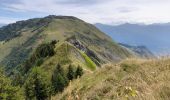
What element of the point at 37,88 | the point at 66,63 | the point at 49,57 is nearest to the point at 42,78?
the point at 37,88

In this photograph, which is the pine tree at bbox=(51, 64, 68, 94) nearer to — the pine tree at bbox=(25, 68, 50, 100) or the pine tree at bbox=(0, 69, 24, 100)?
the pine tree at bbox=(25, 68, 50, 100)

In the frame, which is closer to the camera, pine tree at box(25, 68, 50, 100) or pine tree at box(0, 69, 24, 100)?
pine tree at box(0, 69, 24, 100)

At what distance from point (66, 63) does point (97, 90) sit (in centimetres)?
11838

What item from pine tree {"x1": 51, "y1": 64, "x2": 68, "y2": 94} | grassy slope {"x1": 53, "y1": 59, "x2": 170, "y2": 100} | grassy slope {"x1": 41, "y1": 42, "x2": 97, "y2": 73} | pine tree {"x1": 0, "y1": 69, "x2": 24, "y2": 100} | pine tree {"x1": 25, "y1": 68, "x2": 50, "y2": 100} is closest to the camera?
grassy slope {"x1": 53, "y1": 59, "x2": 170, "y2": 100}

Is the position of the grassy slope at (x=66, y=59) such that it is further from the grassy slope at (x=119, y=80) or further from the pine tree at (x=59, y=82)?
the grassy slope at (x=119, y=80)

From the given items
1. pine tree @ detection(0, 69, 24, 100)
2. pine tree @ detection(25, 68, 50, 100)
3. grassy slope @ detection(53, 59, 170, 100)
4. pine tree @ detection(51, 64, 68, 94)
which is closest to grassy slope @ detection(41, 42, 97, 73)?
pine tree @ detection(51, 64, 68, 94)

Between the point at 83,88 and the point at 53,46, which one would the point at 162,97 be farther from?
the point at 53,46

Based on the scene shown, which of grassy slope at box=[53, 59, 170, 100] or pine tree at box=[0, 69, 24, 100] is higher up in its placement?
grassy slope at box=[53, 59, 170, 100]

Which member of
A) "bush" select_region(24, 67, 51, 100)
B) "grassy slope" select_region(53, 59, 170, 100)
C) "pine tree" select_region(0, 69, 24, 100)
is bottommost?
"bush" select_region(24, 67, 51, 100)

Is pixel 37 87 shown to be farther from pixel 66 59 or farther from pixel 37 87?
pixel 66 59

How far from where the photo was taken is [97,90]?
41.6 feet

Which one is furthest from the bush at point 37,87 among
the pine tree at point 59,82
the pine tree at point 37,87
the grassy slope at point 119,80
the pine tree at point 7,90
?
the grassy slope at point 119,80

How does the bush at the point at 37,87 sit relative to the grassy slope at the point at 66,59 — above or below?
above

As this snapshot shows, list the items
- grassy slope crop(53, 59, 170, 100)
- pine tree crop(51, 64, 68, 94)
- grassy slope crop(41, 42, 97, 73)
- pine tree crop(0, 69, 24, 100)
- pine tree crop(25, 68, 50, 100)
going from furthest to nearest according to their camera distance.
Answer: grassy slope crop(41, 42, 97, 73), pine tree crop(51, 64, 68, 94), pine tree crop(25, 68, 50, 100), pine tree crop(0, 69, 24, 100), grassy slope crop(53, 59, 170, 100)
